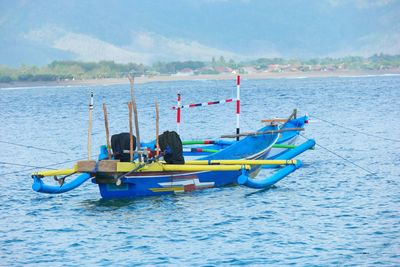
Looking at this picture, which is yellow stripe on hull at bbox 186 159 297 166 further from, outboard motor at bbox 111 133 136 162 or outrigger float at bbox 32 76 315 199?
outboard motor at bbox 111 133 136 162

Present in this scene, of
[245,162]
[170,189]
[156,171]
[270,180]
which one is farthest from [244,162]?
[156,171]

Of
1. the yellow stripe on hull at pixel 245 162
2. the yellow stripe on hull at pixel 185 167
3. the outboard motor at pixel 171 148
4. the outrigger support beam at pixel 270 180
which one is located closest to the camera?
the yellow stripe on hull at pixel 185 167

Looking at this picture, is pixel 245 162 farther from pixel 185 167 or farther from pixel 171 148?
pixel 171 148

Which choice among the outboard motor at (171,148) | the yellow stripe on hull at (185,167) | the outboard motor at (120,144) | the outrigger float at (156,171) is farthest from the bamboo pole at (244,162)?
the outboard motor at (120,144)

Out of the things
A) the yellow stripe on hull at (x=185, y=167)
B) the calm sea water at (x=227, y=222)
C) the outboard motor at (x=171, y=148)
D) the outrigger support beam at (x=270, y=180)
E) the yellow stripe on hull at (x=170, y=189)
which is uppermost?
the outboard motor at (x=171, y=148)

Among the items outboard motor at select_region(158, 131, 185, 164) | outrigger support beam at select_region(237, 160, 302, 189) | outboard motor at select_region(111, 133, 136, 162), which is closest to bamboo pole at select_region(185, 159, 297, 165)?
outrigger support beam at select_region(237, 160, 302, 189)

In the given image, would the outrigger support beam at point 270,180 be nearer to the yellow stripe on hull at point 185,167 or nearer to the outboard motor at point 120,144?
the yellow stripe on hull at point 185,167

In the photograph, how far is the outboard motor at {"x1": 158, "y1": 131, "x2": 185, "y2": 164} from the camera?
101 ft

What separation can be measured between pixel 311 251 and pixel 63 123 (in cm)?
5142

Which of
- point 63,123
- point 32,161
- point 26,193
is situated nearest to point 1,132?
point 63,123

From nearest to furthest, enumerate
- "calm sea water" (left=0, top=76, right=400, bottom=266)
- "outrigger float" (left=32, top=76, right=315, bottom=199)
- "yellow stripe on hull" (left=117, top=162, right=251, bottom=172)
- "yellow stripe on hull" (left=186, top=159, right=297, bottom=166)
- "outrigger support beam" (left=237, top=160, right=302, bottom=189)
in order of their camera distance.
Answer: "calm sea water" (left=0, top=76, right=400, bottom=266) < "outrigger float" (left=32, top=76, right=315, bottom=199) < "yellow stripe on hull" (left=117, top=162, right=251, bottom=172) < "outrigger support beam" (left=237, top=160, right=302, bottom=189) < "yellow stripe on hull" (left=186, top=159, right=297, bottom=166)

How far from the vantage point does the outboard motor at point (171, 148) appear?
3075 centimetres

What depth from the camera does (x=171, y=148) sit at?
101 ft

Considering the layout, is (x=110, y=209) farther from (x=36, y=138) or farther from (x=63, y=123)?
(x=63, y=123)
